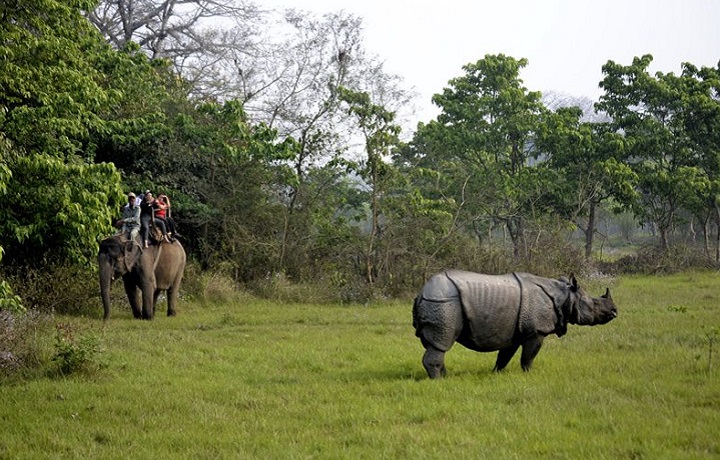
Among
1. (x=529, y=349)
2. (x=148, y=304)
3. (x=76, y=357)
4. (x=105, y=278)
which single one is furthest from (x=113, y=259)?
(x=529, y=349)

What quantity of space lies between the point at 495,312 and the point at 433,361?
3.32 feet

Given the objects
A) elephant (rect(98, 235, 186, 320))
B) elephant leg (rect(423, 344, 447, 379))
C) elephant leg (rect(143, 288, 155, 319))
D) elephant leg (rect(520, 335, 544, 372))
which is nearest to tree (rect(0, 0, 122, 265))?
elephant (rect(98, 235, 186, 320))

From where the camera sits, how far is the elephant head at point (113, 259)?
1609cm

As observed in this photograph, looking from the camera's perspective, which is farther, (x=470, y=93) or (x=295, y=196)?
(x=470, y=93)

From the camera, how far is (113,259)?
16.4 meters

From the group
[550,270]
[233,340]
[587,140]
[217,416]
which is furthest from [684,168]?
[217,416]

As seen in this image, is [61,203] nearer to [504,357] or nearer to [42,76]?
[42,76]

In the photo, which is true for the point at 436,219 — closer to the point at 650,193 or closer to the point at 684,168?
the point at 684,168

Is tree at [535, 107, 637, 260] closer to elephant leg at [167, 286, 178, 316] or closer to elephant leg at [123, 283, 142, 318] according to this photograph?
elephant leg at [167, 286, 178, 316]

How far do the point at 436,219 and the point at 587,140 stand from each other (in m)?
11.7

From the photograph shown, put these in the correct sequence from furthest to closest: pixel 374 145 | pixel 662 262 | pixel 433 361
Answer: pixel 662 262 < pixel 374 145 < pixel 433 361

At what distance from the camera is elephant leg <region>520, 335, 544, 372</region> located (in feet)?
34.8

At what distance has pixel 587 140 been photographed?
32.5 meters

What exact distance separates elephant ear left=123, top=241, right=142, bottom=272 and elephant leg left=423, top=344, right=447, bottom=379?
28.4 ft
